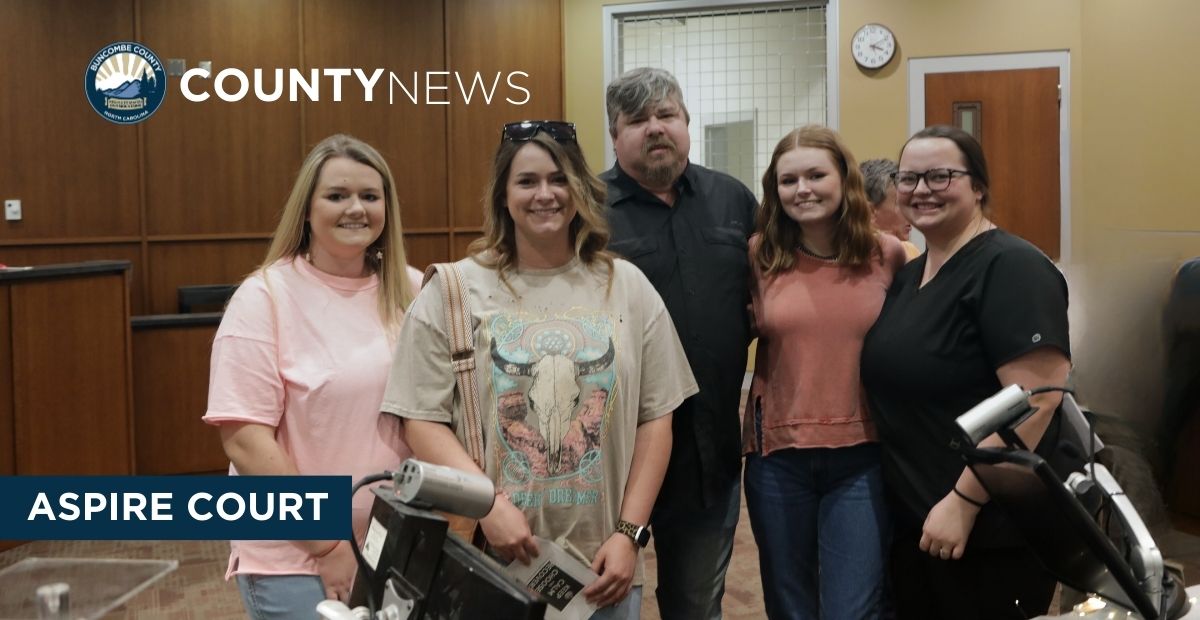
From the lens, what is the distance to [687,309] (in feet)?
7.01

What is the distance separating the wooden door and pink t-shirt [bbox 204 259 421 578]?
18.2ft

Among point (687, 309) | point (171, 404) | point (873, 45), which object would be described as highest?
point (873, 45)

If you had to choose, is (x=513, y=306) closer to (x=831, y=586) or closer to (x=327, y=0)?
(x=831, y=586)

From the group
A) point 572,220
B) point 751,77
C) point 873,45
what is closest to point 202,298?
point 751,77

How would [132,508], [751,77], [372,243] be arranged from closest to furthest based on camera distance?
[372,243], [132,508], [751,77]

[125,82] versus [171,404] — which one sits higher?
[125,82]

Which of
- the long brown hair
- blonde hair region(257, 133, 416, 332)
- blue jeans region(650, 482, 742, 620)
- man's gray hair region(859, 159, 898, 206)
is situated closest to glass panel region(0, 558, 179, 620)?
blonde hair region(257, 133, 416, 332)

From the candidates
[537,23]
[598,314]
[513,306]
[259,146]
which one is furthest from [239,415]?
[537,23]

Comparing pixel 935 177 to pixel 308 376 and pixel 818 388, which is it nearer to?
pixel 818 388

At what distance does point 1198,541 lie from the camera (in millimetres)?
2268

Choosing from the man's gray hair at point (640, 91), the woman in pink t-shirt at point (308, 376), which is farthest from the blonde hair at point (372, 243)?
the man's gray hair at point (640, 91)

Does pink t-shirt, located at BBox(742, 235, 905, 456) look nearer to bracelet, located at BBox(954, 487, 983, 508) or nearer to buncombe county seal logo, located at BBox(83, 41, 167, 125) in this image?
bracelet, located at BBox(954, 487, 983, 508)

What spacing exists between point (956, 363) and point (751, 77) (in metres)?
5.23

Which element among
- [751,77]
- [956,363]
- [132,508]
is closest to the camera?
[956,363]
